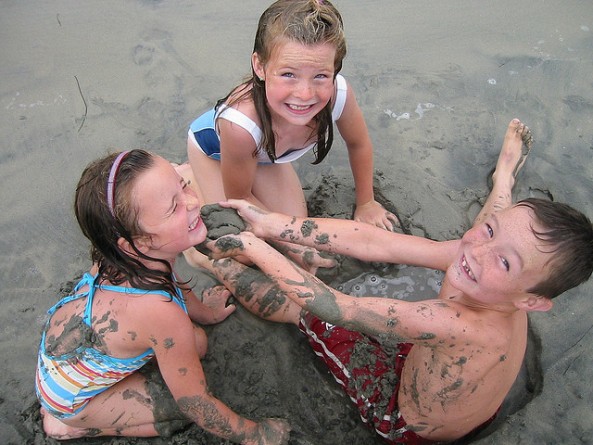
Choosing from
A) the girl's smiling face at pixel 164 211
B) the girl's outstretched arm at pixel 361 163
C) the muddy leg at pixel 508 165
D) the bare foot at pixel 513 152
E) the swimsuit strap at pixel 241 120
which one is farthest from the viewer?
the bare foot at pixel 513 152

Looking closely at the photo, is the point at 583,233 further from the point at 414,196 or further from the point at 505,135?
the point at 505,135

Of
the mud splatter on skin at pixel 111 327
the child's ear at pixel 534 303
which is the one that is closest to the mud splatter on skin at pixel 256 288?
the mud splatter on skin at pixel 111 327

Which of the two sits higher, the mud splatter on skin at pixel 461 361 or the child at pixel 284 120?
the child at pixel 284 120

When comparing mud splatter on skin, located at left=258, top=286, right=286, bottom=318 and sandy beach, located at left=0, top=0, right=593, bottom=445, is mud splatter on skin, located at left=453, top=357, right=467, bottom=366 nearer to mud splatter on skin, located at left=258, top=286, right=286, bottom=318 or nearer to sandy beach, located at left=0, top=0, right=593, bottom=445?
sandy beach, located at left=0, top=0, right=593, bottom=445

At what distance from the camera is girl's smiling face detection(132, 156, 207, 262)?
5.75 ft

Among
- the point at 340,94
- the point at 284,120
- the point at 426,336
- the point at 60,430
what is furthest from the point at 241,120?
the point at 60,430

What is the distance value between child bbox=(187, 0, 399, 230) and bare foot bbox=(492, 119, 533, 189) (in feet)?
2.32

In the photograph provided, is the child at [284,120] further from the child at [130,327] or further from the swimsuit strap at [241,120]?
the child at [130,327]

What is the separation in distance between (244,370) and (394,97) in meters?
2.14

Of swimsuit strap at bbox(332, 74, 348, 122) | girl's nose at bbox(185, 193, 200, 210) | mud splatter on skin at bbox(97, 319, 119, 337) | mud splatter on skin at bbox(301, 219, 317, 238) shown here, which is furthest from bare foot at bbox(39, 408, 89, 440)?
swimsuit strap at bbox(332, 74, 348, 122)

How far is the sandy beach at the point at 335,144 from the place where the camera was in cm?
232

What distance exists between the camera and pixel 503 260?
171cm

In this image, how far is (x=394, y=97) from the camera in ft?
11.5

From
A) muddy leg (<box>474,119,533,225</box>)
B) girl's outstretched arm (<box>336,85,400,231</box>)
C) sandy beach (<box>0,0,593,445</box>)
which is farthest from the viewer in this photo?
muddy leg (<box>474,119,533,225</box>)
